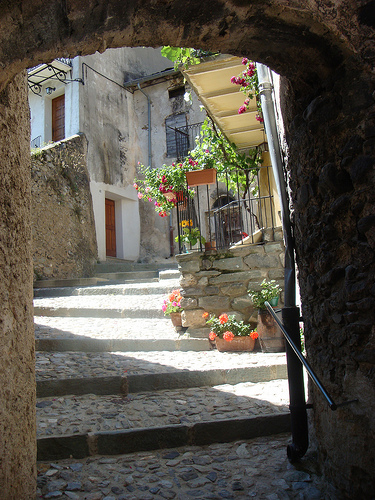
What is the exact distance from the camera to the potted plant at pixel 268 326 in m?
4.56

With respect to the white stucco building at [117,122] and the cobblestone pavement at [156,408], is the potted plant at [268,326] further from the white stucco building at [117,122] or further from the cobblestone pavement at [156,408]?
the white stucco building at [117,122]

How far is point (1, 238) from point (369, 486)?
5.56 feet

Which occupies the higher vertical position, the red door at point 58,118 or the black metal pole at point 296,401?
the red door at point 58,118

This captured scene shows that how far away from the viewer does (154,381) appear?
144 inches

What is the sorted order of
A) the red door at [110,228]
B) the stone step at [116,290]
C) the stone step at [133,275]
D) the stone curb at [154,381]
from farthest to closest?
the red door at [110,228] → the stone step at [133,275] → the stone step at [116,290] → the stone curb at [154,381]

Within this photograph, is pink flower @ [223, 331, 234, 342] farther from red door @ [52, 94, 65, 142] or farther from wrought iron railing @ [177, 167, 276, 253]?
red door @ [52, 94, 65, 142]

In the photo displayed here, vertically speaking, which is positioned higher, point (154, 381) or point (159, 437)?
point (154, 381)

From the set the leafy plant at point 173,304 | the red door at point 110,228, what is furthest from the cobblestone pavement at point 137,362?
the red door at point 110,228

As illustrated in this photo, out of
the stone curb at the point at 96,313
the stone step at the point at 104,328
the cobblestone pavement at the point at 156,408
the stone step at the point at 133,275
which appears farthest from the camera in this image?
the stone step at the point at 133,275

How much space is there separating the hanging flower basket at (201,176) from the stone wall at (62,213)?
3952mm

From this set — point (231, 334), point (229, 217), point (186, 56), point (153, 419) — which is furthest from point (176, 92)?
point (153, 419)

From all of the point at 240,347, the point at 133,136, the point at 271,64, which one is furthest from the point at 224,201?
the point at 271,64

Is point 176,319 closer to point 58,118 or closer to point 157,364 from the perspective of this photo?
point 157,364

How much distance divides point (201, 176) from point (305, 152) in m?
3.98
